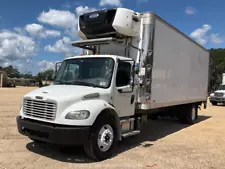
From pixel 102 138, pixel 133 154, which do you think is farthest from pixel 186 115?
pixel 102 138

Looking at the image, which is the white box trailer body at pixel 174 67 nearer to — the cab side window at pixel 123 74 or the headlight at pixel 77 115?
the cab side window at pixel 123 74

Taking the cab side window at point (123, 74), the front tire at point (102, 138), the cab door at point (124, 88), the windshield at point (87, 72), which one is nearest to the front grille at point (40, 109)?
the front tire at point (102, 138)

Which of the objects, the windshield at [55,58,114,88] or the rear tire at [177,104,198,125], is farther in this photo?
the rear tire at [177,104,198,125]

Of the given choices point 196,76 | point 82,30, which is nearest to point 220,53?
point 196,76

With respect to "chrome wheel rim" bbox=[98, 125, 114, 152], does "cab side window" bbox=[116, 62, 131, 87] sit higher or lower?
higher

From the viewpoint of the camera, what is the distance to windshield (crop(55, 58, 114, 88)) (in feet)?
21.7

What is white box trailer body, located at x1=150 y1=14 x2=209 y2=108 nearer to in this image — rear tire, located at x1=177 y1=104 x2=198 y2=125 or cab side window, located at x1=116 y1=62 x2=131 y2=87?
rear tire, located at x1=177 y1=104 x2=198 y2=125

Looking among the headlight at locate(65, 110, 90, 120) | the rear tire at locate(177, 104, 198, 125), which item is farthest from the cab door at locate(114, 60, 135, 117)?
the rear tire at locate(177, 104, 198, 125)

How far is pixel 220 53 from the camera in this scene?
9294 cm

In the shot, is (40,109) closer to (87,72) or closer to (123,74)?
(87,72)

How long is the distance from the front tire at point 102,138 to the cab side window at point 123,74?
3.22 feet

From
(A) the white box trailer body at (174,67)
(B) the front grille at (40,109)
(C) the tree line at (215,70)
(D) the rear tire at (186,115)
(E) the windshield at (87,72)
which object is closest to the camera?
(B) the front grille at (40,109)

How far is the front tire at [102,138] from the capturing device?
581cm

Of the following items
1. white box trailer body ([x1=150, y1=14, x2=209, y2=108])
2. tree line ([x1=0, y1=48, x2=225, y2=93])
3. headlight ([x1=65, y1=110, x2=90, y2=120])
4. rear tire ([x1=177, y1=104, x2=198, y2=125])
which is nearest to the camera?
headlight ([x1=65, y1=110, x2=90, y2=120])
